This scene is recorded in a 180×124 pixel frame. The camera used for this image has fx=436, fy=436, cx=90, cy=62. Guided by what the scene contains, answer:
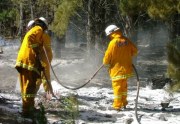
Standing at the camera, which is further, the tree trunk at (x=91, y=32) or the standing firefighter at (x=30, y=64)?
the tree trunk at (x=91, y=32)

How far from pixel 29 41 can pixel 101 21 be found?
1059cm

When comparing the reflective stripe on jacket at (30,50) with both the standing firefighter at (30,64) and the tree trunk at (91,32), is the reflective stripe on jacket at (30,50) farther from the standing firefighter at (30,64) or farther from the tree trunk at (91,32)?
the tree trunk at (91,32)

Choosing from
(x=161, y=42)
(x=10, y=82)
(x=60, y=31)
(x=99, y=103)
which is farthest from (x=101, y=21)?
(x=161, y=42)

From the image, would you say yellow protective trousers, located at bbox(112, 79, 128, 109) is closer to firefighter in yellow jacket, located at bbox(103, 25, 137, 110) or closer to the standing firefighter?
firefighter in yellow jacket, located at bbox(103, 25, 137, 110)

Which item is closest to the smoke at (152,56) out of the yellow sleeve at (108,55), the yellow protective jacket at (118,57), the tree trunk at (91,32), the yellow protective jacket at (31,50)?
the yellow protective jacket at (118,57)

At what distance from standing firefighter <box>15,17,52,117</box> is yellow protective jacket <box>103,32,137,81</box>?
1377 millimetres

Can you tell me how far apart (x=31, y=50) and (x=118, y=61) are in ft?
5.65

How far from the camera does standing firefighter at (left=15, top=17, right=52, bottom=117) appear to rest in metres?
7.29

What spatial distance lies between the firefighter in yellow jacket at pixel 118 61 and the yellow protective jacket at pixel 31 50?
1395 millimetres

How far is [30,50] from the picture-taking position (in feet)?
24.1

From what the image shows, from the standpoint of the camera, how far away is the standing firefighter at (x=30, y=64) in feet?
23.9

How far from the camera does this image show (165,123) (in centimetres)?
718

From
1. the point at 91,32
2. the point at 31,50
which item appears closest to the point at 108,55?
the point at 31,50

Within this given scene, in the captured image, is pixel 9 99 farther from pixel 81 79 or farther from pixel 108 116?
pixel 81 79
